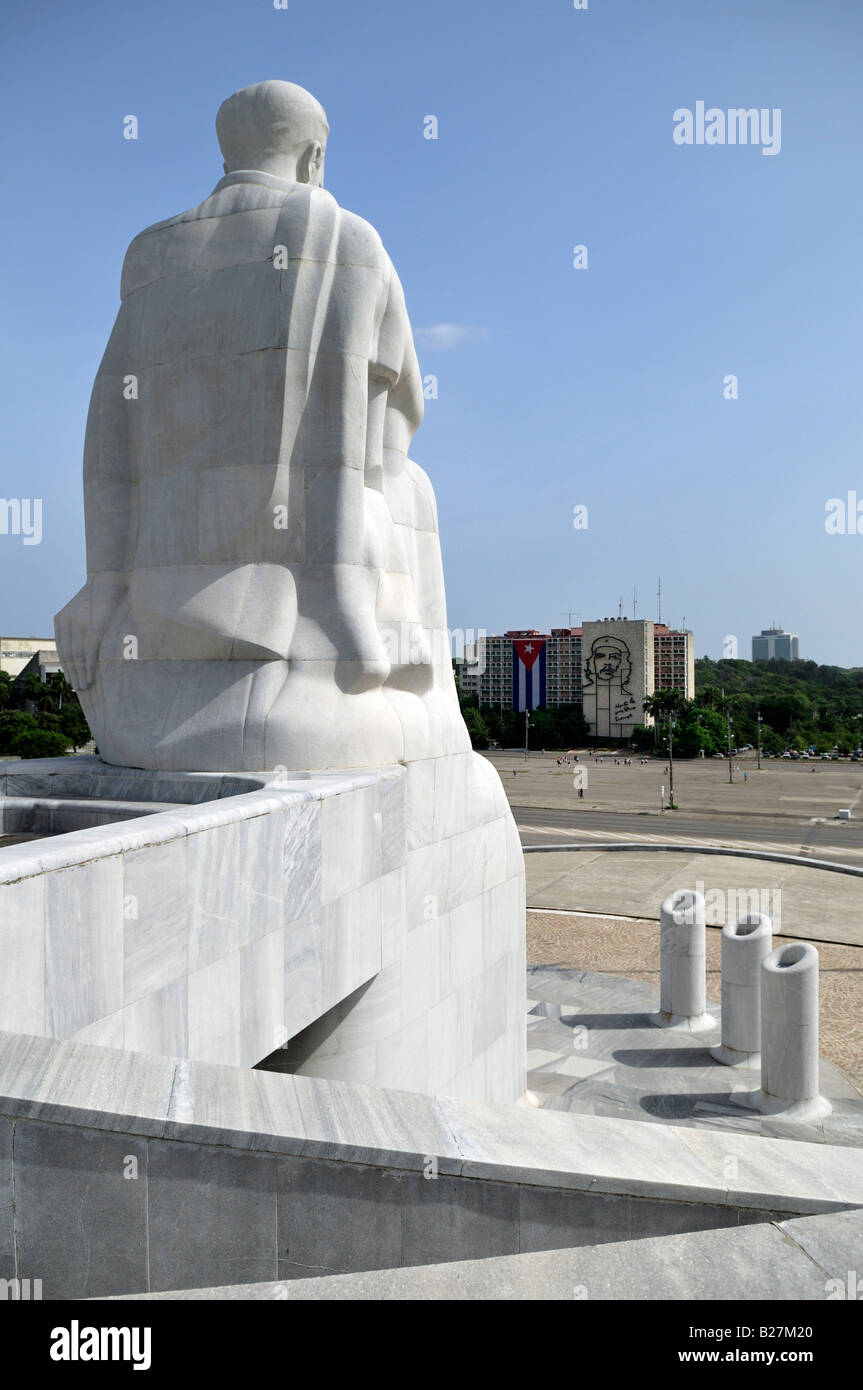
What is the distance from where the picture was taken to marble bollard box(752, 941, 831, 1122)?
997cm

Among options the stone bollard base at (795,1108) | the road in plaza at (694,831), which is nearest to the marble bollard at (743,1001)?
the stone bollard base at (795,1108)

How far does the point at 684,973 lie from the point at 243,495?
28.8 feet

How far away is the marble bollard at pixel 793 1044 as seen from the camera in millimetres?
9969

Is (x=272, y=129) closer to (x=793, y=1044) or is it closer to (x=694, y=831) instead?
(x=793, y=1044)

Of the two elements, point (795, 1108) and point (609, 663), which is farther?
point (609, 663)

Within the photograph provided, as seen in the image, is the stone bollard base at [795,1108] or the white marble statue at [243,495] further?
the stone bollard base at [795,1108]

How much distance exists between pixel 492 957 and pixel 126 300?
7210mm

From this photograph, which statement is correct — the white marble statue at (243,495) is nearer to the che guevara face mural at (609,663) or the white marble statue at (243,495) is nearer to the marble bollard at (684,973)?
the marble bollard at (684,973)

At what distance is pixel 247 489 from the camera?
777cm

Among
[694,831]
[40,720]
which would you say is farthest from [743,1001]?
[40,720]

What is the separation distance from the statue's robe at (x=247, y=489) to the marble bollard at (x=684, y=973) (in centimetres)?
626

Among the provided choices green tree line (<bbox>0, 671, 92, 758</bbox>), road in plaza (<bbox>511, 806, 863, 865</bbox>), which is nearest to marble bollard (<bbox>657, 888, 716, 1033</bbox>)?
Result: road in plaza (<bbox>511, 806, 863, 865</bbox>)

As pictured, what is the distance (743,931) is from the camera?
40.0 ft

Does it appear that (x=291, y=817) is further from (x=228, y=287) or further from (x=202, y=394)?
(x=228, y=287)
